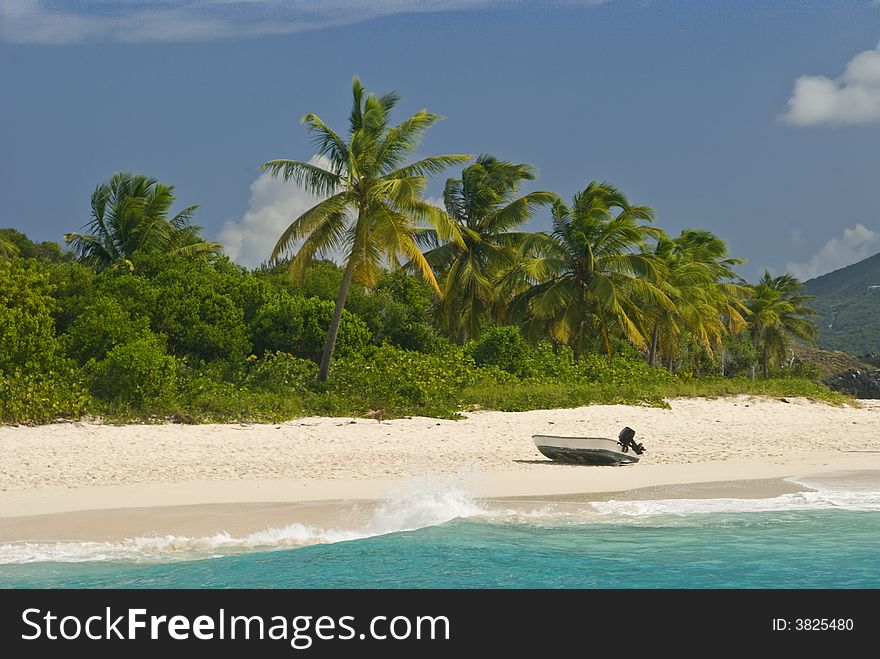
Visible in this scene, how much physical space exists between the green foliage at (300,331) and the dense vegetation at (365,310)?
5cm

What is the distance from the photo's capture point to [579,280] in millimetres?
26906

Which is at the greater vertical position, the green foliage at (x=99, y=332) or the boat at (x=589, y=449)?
the green foliage at (x=99, y=332)

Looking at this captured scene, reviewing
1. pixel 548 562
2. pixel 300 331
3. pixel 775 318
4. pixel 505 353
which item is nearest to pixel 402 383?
pixel 505 353

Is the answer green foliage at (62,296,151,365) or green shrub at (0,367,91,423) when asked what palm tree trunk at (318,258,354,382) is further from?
green shrub at (0,367,91,423)

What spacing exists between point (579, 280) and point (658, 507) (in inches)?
670

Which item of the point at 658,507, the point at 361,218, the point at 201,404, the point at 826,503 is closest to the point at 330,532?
the point at 658,507

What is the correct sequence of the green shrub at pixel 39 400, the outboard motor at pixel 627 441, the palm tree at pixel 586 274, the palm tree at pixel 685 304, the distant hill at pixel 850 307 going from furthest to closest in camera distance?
the distant hill at pixel 850 307
the palm tree at pixel 685 304
the palm tree at pixel 586 274
the green shrub at pixel 39 400
the outboard motor at pixel 627 441

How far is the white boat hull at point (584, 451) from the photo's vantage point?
12625 mm

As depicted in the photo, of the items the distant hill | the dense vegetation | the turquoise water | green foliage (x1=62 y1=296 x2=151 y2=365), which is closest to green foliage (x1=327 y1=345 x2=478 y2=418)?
the dense vegetation

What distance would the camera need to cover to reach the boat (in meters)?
12.6

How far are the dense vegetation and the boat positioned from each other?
461 centimetres

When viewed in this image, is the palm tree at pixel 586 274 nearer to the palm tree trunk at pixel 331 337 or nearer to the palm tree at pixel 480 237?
the palm tree at pixel 480 237

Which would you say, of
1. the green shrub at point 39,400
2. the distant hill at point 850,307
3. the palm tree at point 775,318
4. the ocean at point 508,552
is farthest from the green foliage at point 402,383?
the distant hill at point 850,307

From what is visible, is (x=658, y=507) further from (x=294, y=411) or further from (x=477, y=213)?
(x=477, y=213)
